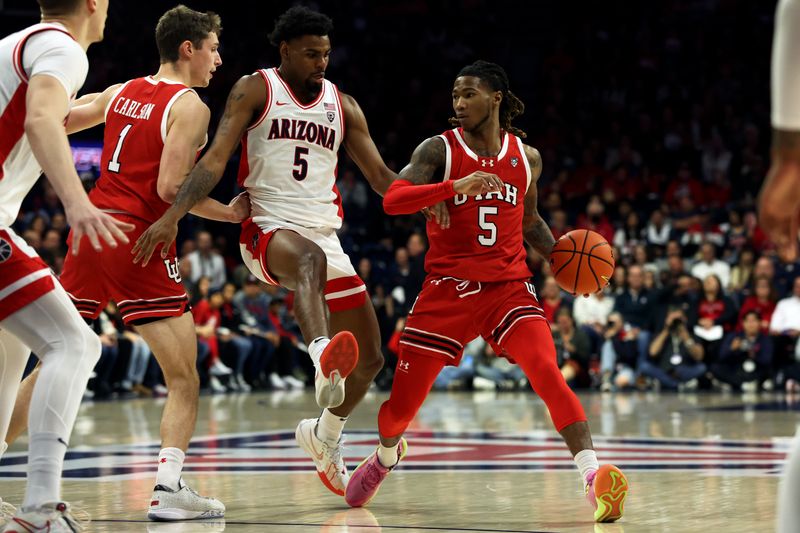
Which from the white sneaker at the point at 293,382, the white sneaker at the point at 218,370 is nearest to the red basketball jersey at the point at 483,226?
the white sneaker at the point at 218,370

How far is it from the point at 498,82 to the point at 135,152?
1.78 meters

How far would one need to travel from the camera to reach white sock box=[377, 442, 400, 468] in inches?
238

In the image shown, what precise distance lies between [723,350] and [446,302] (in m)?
9.64

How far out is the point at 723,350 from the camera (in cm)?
1492

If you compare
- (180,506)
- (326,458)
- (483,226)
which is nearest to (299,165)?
(483,226)

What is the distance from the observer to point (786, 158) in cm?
275

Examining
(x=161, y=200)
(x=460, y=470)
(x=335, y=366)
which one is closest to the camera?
(x=335, y=366)

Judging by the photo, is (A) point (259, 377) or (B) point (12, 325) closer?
(B) point (12, 325)

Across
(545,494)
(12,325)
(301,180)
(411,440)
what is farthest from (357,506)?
(411,440)

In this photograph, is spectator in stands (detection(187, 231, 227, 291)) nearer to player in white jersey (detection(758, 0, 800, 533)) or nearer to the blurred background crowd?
the blurred background crowd

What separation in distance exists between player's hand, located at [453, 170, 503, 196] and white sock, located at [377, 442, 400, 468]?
1311 mm

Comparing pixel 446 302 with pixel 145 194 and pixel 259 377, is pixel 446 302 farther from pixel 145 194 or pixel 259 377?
pixel 259 377

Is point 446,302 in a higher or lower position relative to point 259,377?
higher

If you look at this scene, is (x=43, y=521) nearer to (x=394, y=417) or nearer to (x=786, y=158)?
(x=394, y=417)
